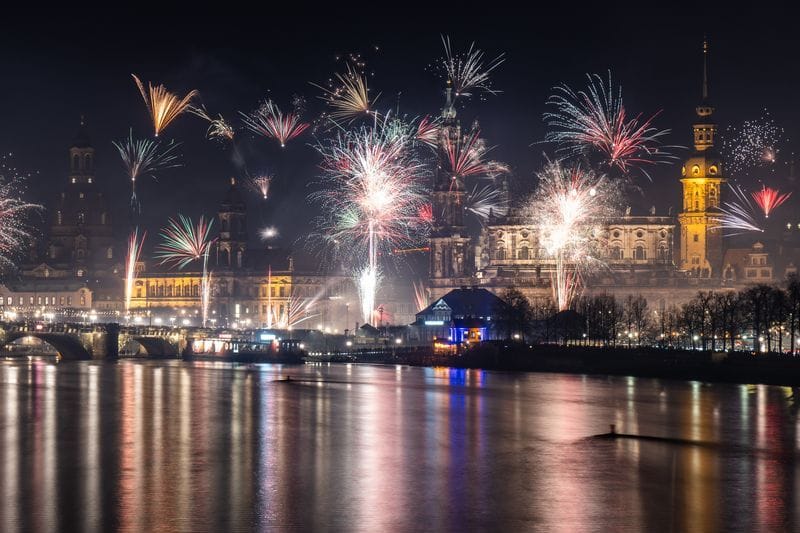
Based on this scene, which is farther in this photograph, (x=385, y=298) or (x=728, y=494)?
(x=385, y=298)

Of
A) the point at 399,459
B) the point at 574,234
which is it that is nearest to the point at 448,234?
the point at 574,234

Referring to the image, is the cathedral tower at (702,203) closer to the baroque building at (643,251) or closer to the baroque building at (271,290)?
the baroque building at (643,251)

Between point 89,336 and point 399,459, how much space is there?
93352mm

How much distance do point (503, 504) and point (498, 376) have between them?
6264 cm

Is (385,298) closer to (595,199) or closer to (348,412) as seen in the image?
(595,199)

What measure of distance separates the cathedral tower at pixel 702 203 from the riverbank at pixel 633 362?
55268mm

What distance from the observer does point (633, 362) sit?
98438 mm

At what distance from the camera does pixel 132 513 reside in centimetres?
3778

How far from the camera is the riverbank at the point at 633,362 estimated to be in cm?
8494

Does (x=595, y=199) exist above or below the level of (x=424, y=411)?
above


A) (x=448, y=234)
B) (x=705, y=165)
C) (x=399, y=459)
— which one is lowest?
(x=399, y=459)

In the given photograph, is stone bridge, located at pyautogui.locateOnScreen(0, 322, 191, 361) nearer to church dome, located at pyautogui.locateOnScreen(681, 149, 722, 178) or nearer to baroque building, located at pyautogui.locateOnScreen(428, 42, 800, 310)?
baroque building, located at pyautogui.locateOnScreen(428, 42, 800, 310)

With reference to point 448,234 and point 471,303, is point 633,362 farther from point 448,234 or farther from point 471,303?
point 448,234

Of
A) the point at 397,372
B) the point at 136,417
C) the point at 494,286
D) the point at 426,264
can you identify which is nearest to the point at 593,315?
the point at 397,372
